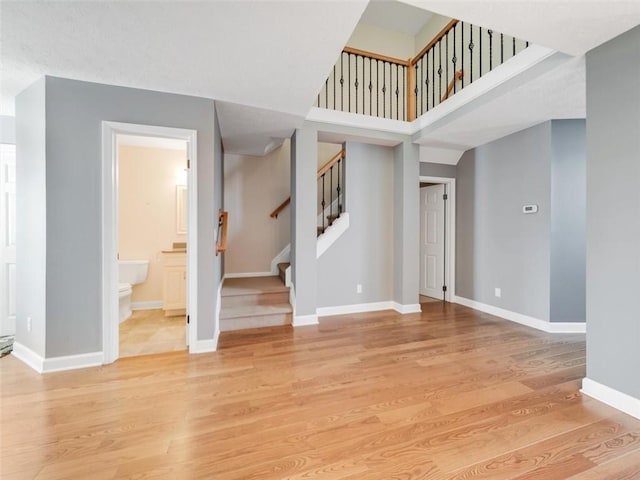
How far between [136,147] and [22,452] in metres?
4.02

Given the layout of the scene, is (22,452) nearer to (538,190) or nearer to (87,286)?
(87,286)

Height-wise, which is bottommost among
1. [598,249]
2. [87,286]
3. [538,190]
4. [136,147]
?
[87,286]

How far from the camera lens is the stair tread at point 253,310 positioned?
133 inches

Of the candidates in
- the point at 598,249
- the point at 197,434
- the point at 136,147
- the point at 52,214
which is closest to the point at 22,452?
the point at 197,434

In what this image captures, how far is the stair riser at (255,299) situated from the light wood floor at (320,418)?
2.65 ft

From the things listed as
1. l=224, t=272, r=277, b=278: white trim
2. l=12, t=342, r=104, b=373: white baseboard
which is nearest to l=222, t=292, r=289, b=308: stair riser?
l=224, t=272, r=277, b=278: white trim

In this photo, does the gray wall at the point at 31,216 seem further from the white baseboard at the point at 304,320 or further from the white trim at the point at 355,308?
the white trim at the point at 355,308

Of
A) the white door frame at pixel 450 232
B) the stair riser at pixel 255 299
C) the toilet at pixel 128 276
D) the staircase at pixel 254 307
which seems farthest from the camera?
the white door frame at pixel 450 232

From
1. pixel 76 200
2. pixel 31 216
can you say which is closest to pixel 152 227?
pixel 31 216

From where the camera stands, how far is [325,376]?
2281 millimetres

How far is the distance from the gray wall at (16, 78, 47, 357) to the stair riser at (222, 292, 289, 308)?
5.43 feet

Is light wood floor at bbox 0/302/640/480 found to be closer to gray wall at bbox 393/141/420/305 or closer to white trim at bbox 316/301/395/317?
white trim at bbox 316/301/395/317

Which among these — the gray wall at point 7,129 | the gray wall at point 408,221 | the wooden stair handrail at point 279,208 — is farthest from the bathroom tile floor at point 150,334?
the gray wall at point 408,221

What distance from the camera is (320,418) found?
175 cm
